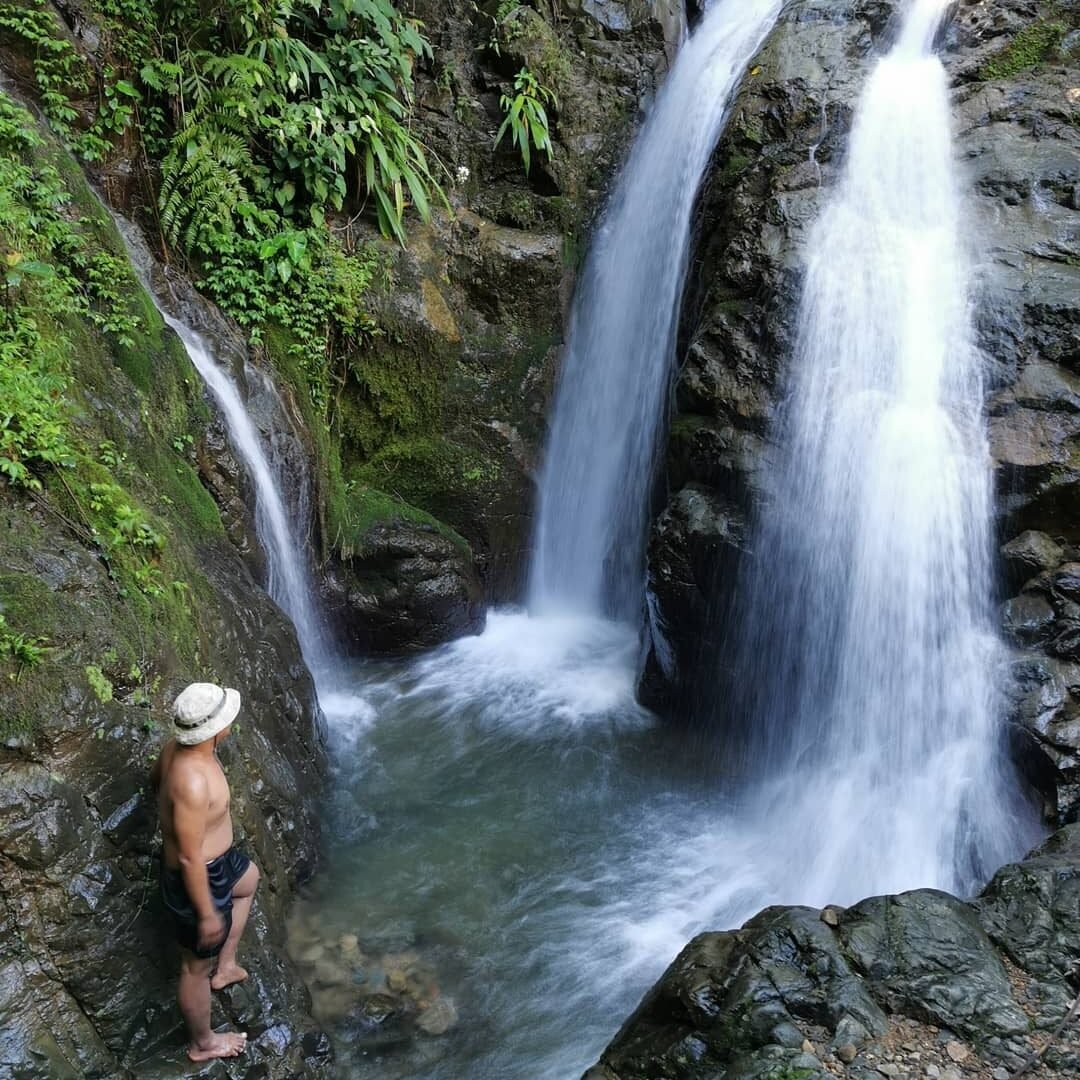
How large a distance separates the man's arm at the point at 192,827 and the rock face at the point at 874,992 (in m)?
1.69

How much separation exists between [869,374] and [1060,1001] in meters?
4.14

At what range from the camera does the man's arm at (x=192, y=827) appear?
9.98ft

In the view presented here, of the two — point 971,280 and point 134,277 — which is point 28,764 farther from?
point 971,280

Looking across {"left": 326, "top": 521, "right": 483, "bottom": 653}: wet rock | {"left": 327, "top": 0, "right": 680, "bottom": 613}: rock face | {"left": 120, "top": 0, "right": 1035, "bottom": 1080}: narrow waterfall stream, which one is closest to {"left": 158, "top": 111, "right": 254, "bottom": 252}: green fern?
{"left": 120, "top": 0, "right": 1035, "bottom": 1080}: narrow waterfall stream

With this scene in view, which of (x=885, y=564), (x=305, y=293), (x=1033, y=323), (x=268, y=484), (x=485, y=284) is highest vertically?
(x=485, y=284)

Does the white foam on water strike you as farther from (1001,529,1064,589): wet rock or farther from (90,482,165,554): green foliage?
(90,482,165,554): green foliage

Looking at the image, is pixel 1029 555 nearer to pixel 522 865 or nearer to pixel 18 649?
pixel 522 865

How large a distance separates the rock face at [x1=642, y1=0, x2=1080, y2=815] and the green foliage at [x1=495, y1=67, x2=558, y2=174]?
208cm

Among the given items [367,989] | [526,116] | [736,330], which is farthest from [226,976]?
[526,116]

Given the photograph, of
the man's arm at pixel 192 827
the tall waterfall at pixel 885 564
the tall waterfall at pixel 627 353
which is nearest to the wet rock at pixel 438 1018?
the man's arm at pixel 192 827

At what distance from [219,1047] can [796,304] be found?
579cm

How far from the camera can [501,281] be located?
336 inches

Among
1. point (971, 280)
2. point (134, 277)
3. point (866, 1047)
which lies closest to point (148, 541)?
point (134, 277)

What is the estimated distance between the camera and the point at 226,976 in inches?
137
